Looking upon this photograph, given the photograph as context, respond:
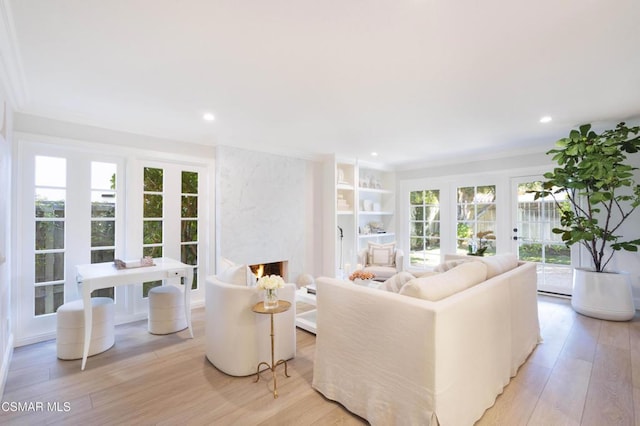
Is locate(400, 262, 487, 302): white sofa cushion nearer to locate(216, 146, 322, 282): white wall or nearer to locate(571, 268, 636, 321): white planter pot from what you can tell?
locate(571, 268, 636, 321): white planter pot

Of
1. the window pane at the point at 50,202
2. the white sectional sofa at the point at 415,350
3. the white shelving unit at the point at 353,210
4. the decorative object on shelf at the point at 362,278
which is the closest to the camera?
the white sectional sofa at the point at 415,350

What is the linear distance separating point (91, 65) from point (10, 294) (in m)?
2.33

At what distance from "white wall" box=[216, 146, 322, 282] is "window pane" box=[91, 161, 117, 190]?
3.89 feet

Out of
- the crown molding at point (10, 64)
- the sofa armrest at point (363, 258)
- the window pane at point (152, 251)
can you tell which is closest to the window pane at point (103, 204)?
the window pane at point (152, 251)

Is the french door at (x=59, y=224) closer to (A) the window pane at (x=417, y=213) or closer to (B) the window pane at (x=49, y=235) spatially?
(B) the window pane at (x=49, y=235)

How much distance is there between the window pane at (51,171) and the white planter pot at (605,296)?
20.0ft

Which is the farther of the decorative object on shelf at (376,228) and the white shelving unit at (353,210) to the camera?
the decorative object on shelf at (376,228)

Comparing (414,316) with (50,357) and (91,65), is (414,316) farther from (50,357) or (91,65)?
(50,357)

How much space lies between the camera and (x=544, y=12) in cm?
162

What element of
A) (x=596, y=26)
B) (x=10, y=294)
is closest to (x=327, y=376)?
(x=596, y=26)

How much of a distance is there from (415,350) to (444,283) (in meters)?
0.47

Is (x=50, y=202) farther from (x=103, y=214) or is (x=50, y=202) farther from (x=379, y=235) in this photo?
(x=379, y=235)

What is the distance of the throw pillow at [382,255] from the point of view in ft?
16.2

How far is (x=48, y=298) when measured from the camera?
3115 mm
